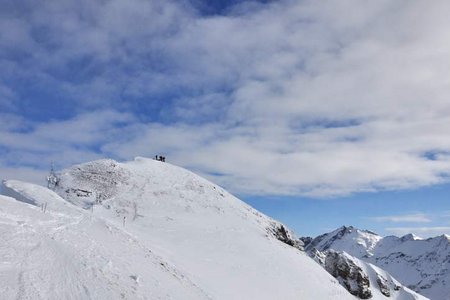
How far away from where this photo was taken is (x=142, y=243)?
27.1 meters

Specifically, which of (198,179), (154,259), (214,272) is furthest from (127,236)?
(198,179)

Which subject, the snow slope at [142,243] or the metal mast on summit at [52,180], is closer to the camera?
the snow slope at [142,243]

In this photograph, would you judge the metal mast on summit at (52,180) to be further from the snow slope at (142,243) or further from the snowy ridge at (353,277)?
the snowy ridge at (353,277)

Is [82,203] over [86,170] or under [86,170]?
under

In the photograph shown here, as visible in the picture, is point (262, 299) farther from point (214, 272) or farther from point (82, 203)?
point (82, 203)

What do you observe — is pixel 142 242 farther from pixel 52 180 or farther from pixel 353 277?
pixel 353 277

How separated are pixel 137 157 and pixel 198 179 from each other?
29.0ft

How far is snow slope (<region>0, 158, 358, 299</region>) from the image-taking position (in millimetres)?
18141

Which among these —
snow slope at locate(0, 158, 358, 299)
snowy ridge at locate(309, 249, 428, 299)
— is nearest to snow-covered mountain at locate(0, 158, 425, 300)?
snow slope at locate(0, 158, 358, 299)

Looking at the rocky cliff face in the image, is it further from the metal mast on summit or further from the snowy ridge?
the metal mast on summit

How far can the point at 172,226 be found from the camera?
4022cm

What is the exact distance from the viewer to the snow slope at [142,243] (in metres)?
18.1

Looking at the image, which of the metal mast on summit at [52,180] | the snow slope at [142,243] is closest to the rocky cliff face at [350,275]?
the snow slope at [142,243]

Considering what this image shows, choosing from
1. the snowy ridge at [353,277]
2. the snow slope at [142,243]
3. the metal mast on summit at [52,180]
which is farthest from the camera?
the snowy ridge at [353,277]
